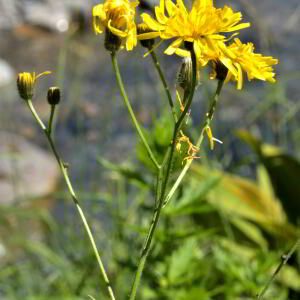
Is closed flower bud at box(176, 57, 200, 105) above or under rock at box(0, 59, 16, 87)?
above

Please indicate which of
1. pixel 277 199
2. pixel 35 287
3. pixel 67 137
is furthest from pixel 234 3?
pixel 35 287

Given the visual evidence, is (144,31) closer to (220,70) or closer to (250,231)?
(220,70)

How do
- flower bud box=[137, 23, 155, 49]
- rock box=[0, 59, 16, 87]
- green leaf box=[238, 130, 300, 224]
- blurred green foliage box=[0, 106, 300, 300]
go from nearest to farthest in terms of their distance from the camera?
flower bud box=[137, 23, 155, 49]
blurred green foliage box=[0, 106, 300, 300]
green leaf box=[238, 130, 300, 224]
rock box=[0, 59, 16, 87]

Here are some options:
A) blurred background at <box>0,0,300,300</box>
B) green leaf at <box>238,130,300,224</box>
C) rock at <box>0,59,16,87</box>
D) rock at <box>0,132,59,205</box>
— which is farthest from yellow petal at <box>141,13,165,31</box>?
rock at <box>0,59,16,87</box>

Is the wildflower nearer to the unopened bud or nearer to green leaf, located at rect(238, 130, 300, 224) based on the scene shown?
the unopened bud

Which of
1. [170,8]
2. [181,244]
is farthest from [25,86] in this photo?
[181,244]

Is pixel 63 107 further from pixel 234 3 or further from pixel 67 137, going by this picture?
pixel 234 3

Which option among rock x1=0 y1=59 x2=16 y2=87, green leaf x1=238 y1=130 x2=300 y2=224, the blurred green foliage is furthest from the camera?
rock x1=0 y1=59 x2=16 y2=87

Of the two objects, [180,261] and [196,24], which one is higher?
[196,24]

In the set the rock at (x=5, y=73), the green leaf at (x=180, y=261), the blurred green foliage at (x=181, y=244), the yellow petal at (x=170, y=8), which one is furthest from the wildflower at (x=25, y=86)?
the rock at (x=5, y=73)
